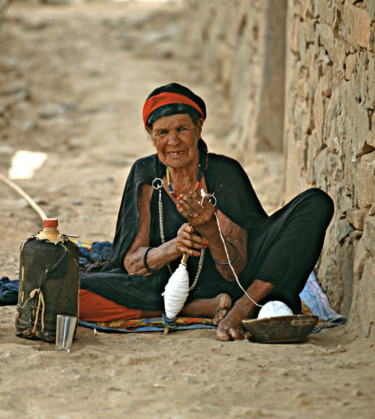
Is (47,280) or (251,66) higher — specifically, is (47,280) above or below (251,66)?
below

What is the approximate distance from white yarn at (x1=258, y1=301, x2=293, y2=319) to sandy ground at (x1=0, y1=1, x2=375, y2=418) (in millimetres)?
164

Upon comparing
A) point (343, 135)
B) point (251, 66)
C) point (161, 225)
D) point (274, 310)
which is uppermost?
point (251, 66)

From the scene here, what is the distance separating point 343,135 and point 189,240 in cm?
106

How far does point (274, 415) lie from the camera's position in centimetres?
247

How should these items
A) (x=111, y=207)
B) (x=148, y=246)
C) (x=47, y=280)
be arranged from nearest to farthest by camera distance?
1. (x=47, y=280)
2. (x=148, y=246)
3. (x=111, y=207)

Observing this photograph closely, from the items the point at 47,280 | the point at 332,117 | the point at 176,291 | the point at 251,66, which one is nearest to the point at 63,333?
the point at 47,280

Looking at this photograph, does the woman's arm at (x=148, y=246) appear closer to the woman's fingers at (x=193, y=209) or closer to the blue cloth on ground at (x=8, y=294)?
the woman's fingers at (x=193, y=209)

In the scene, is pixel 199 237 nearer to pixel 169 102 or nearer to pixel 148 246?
pixel 148 246

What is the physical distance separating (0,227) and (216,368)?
10.6 ft

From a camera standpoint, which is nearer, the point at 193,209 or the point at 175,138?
the point at 193,209

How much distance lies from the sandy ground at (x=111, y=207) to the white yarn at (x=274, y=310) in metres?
0.16

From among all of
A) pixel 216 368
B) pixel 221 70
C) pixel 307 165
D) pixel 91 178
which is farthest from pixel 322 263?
pixel 221 70

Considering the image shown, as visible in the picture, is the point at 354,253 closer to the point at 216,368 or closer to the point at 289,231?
the point at 289,231

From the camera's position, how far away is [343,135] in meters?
3.73
